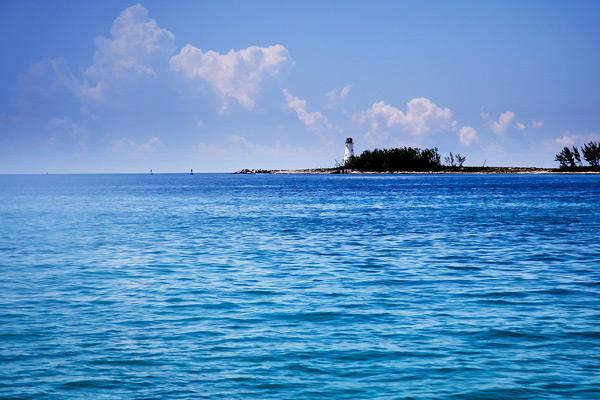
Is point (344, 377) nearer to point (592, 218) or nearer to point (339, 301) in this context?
point (339, 301)

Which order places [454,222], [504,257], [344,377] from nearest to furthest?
[344,377] → [504,257] → [454,222]

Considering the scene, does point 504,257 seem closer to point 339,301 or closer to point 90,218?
point 339,301

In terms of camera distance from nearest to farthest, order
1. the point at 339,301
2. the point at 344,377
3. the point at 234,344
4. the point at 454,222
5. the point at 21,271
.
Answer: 1. the point at 344,377
2. the point at 234,344
3. the point at 339,301
4. the point at 21,271
5. the point at 454,222

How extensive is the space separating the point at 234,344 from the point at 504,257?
18.1 meters

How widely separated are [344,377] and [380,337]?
9.48 feet

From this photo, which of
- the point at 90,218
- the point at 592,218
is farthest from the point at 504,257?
the point at 90,218

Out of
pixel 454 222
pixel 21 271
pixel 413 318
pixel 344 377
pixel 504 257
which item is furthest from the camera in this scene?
pixel 454 222

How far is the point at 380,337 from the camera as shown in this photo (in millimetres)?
14836

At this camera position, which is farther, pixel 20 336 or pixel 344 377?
pixel 20 336

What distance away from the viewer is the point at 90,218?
58.9 meters

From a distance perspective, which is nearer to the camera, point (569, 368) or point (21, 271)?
point (569, 368)

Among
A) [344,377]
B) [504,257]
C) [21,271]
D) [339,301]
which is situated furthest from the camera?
[504,257]

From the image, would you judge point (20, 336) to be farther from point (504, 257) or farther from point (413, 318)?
point (504, 257)

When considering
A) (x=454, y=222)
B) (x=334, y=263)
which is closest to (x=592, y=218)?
(x=454, y=222)
